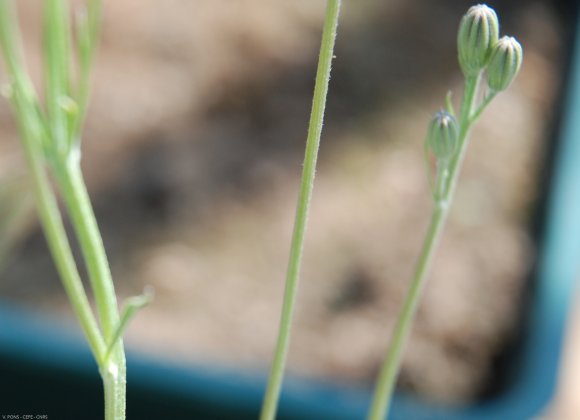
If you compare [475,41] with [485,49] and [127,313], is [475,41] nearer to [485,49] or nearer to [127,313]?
[485,49]

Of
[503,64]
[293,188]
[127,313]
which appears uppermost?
[293,188]

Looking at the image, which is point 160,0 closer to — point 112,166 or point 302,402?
point 112,166

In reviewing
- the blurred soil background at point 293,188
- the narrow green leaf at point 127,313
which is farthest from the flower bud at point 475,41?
the blurred soil background at point 293,188

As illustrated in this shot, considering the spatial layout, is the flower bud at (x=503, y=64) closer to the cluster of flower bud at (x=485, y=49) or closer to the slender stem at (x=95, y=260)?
the cluster of flower bud at (x=485, y=49)

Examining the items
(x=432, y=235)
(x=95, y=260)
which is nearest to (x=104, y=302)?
(x=95, y=260)

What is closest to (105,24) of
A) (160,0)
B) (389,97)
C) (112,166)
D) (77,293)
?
(160,0)

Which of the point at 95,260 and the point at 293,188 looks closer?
the point at 95,260

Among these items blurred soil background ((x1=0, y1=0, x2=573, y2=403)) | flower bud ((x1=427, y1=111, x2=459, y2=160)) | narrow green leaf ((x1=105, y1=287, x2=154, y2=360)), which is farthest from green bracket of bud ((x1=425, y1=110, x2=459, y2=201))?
blurred soil background ((x1=0, y1=0, x2=573, y2=403))
